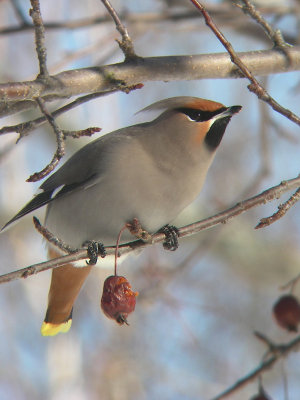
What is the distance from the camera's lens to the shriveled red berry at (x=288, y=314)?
9.64 feet

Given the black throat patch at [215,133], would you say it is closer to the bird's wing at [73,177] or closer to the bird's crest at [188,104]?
the bird's crest at [188,104]

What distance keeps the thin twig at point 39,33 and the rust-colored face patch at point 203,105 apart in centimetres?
101

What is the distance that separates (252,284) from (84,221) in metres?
5.24

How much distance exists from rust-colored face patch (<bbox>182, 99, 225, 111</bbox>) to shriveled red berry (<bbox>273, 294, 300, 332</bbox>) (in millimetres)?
942

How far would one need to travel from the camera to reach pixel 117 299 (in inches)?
95.3

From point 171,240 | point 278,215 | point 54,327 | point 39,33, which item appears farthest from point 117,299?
point 54,327

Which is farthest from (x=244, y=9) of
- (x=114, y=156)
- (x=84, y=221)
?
(x=84, y=221)

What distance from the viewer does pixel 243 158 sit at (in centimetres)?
870

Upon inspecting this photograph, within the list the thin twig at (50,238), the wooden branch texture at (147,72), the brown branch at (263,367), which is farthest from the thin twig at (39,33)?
the brown branch at (263,367)

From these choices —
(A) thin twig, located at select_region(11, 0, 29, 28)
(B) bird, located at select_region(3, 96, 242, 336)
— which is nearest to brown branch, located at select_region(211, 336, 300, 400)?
(B) bird, located at select_region(3, 96, 242, 336)

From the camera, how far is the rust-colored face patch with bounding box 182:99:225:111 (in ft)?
9.75

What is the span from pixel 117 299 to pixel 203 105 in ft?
3.54

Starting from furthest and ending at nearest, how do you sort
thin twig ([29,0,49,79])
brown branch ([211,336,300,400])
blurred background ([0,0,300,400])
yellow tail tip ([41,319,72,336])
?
blurred background ([0,0,300,400]) < yellow tail tip ([41,319,72,336]) < brown branch ([211,336,300,400]) < thin twig ([29,0,49,79])

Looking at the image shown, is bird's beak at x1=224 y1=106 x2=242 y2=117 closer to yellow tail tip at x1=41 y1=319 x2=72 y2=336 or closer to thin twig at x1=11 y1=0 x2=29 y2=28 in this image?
thin twig at x1=11 y1=0 x2=29 y2=28
